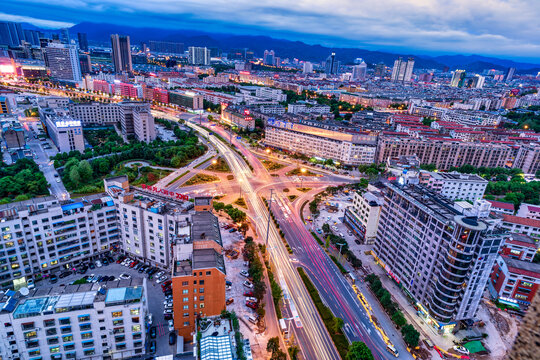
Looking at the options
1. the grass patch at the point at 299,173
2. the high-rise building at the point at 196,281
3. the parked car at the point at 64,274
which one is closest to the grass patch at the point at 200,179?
the grass patch at the point at 299,173

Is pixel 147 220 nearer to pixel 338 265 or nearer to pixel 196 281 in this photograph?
pixel 196 281

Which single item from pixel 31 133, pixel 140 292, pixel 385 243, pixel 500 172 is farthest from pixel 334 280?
pixel 31 133

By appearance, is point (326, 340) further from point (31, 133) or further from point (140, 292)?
point (31, 133)

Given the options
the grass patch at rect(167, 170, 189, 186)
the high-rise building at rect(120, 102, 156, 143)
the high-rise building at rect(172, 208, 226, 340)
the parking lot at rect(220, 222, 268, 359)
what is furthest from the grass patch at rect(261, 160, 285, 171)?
the high-rise building at rect(172, 208, 226, 340)

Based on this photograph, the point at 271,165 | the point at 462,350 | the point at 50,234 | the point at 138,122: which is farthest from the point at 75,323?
the point at 138,122

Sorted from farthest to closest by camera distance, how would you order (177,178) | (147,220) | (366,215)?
(177,178)
(366,215)
(147,220)

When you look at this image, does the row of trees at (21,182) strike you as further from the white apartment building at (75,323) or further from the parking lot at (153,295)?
the white apartment building at (75,323)
